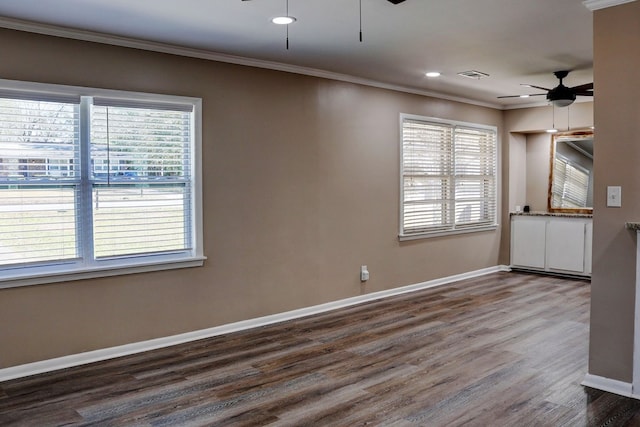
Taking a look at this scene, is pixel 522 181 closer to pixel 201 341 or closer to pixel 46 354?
pixel 201 341

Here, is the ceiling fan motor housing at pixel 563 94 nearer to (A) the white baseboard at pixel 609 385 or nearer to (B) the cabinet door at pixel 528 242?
(B) the cabinet door at pixel 528 242

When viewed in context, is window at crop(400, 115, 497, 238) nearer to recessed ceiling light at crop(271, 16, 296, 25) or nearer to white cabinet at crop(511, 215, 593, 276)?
white cabinet at crop(511, 215, 593, 276)

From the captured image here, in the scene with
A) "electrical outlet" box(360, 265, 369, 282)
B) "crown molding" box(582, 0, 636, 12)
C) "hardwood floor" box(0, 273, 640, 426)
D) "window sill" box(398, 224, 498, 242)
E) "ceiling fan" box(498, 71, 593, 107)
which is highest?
"crown molding" box(582, 0, 636, 12)

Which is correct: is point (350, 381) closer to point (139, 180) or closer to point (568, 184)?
point (139, 180)

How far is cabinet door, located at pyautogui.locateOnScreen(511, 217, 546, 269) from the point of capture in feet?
23.9

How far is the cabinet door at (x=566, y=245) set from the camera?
6910 millimetres

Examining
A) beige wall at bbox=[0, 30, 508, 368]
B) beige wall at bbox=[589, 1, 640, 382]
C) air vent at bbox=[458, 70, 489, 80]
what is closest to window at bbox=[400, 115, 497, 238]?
beige wall at bbox=[0, 30, 508, 368]

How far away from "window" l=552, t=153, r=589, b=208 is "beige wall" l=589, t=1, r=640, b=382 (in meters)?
4.33

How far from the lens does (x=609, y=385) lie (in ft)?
10.6

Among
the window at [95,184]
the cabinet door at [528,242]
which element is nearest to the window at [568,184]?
the cabinet door at [528,242]

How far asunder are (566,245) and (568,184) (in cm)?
92

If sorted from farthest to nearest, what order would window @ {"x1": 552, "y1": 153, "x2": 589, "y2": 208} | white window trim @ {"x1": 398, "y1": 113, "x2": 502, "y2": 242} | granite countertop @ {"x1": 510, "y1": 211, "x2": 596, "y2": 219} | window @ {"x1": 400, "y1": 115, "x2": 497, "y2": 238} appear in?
window @ {"x1": 552, "y1": 153, "x2": 589, "y2": 208}
granite countertop @ {"x1": 510, "y1": 211, "x2": 596, "y2": 219}
window @ {"x1": 400, "y1": 115, "x2": 497, "y2": 238}
white window trim @ {"x1": 398, "y1": 113, "x2": 502, "y2": 242}

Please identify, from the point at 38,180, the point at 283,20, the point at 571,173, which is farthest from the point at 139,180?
the point at 571,173

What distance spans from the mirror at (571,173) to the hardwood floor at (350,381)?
278 cm
